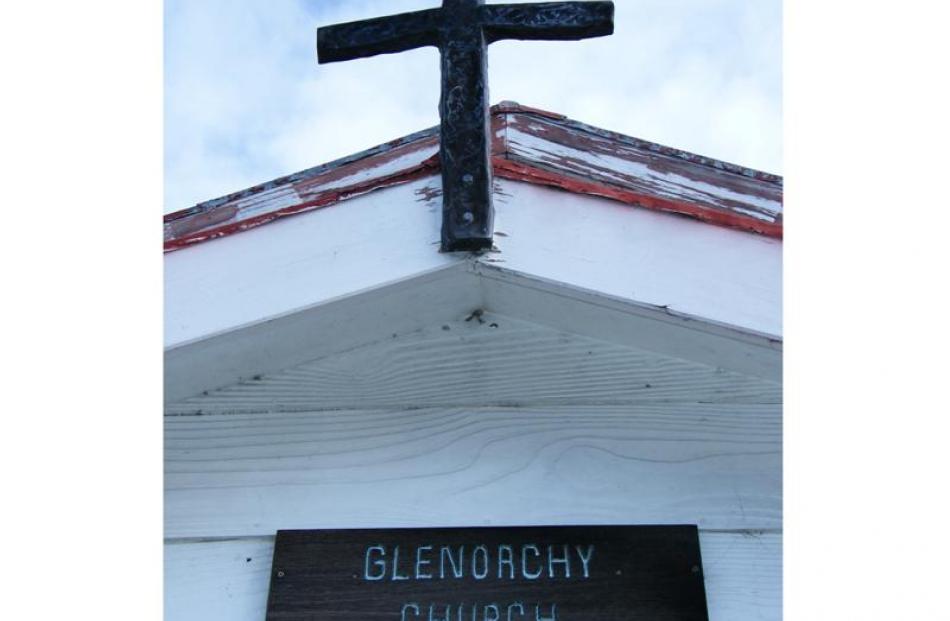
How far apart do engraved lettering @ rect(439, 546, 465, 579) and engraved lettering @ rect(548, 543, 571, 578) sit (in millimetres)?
143

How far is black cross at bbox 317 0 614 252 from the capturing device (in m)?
1.72

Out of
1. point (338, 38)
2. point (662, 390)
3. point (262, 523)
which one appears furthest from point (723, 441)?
point (338, 38)

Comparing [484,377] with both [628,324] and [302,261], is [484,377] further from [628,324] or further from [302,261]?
[302,261]

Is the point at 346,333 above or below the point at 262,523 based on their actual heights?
above

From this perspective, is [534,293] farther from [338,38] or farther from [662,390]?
[338,38]

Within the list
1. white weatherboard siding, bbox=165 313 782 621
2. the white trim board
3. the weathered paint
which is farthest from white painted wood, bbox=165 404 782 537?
the weathered paint

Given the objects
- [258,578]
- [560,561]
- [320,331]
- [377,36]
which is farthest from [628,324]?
[258,578]

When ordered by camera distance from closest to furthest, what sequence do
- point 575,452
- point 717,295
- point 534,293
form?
1. point 717,295
2. point 534,293
3. point 575,452

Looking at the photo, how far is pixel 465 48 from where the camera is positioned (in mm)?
1809

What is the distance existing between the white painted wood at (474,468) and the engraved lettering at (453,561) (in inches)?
2.3

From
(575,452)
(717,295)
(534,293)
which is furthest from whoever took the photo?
(575,452)

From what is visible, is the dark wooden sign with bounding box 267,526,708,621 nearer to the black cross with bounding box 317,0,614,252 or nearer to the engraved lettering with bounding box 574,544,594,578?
the engraved lettering with bounding box 574,544,594,578

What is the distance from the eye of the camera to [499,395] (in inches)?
80.6

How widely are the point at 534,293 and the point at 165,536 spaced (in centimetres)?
76
